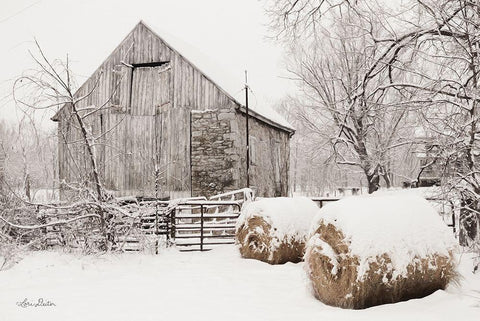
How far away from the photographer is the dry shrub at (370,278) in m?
4.97

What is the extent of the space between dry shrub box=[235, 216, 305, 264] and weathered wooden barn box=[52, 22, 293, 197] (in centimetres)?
500

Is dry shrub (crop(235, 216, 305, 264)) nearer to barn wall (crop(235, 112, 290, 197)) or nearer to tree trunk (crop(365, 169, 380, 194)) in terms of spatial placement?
barn wall (crop(235, 112, 290, 197))

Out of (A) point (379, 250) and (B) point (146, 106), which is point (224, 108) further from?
(A) point (379, 250)

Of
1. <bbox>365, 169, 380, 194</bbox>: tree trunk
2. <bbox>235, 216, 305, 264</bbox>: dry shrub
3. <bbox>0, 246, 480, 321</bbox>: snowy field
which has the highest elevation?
<bbox>365, 169, 380, 194</bbox>: tree trunk

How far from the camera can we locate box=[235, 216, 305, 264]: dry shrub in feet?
27.7

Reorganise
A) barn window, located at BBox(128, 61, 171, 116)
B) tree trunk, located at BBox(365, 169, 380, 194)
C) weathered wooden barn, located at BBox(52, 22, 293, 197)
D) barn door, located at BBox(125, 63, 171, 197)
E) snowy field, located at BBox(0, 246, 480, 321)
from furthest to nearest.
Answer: tree trunk, located at BBox(365, 169, 380, 194), barn window, located at BBox(128, 61, 171, 116), barn door, located at BBox(125, 63, 171, 197), weathered wooden barn, located at BBox(52, 22, 293, 197), snowy field, located at BBox(0, 246, 480, 321)

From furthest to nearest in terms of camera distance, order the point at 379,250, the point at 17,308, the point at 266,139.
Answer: the point at 266,139 → the point at 17,308 → the point at 379,250

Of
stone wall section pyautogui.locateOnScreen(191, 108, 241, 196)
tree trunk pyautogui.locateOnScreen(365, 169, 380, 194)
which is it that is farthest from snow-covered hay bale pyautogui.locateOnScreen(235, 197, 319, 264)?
tree trunk pyautogui.locateOnScreen(365, 169, 380, 194)

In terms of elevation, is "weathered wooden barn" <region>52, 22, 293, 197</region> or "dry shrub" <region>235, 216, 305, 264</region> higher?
"weathered wooden barn" <region>52, 22, 293, 197</region>

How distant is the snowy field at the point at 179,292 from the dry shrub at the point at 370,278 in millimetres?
126

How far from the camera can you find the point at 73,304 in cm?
557

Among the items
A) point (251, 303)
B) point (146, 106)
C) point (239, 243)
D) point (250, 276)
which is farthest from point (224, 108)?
point (251, 303)

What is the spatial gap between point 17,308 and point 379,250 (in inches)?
177
